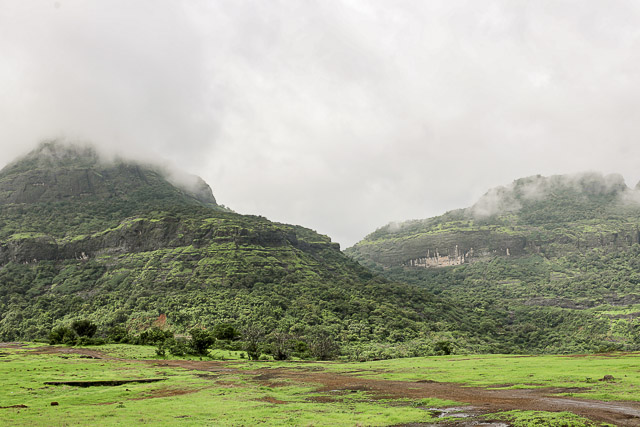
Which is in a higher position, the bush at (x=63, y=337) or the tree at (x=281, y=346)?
the bush at (x=63, y=337)

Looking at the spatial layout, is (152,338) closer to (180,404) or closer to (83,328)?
(83,328)

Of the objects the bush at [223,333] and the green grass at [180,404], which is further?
the bush at [223,333]

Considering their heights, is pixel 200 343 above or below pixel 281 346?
above

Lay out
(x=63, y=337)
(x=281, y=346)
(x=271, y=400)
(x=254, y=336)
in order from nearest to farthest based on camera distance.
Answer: (x=271, y=400), (x=281, y=346), (x=63, y=337), (x=254, y=336)

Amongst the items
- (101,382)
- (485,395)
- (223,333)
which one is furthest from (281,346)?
(485,395)

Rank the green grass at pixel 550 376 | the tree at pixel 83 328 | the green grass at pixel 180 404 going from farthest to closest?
the tree at pixel 83 328, the green grass at pixel 550 376, the green grass at pixel 180 404

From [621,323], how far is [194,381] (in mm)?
208519

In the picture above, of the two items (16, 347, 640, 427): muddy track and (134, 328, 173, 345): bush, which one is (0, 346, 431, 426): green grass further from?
(134, 328, 173, 345): bush

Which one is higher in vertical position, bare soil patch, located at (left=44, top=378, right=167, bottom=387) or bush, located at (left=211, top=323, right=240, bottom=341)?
bush, located at (left=211, top=323, right=240, bottom=341)

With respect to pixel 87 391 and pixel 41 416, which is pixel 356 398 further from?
pixel 87 391

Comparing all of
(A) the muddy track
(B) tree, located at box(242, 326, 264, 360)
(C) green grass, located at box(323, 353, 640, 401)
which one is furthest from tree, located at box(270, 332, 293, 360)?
(C) green grass, located at box(323, 353, 640, 401)

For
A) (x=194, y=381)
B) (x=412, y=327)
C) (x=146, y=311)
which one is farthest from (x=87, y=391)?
(x=412, y=327)

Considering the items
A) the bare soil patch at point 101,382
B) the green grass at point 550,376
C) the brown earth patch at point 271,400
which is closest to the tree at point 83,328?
the bare soil patch at point 101,382

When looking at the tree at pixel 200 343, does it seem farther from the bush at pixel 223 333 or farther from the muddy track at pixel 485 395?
the muddy track at pixel 485 395
